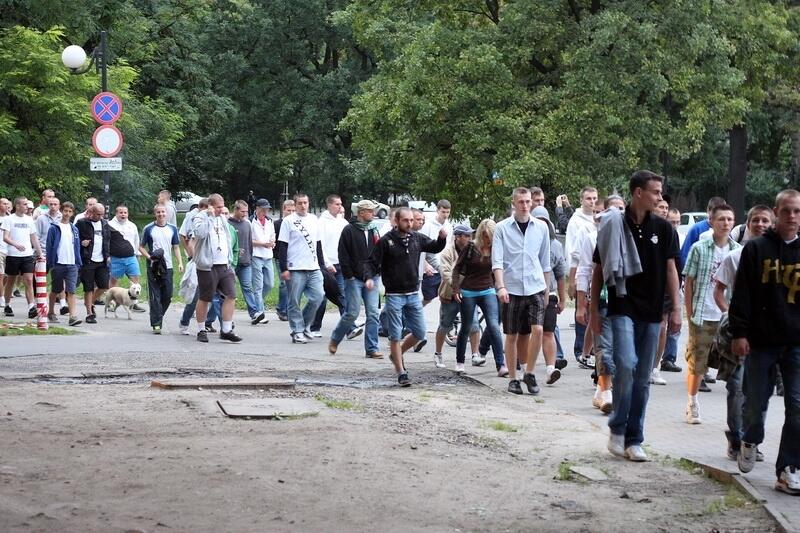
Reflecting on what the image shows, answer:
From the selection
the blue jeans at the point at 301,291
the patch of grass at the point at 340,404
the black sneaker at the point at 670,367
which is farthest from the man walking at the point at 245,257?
Result: the patch of grass at the point at 340,404

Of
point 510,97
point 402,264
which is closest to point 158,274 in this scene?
point 402,264

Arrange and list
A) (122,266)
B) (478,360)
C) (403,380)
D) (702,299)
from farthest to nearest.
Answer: (122,266) < (478,360) < (403,380) < (702,299)

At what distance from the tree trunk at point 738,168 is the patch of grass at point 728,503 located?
36178 millimetres

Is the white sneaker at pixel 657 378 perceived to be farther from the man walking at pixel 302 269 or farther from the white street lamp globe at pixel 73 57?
the white street lamp globe at pixel 73 57

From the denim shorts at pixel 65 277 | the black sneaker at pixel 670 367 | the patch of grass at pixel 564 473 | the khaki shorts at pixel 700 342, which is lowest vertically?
the patch of grass at pixel 564 473

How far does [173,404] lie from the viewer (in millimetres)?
10242

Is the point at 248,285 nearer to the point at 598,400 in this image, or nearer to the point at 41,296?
the point at 41,296

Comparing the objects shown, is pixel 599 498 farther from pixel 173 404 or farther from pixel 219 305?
pixel 219 305

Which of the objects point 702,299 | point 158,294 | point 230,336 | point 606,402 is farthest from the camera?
point 158,294

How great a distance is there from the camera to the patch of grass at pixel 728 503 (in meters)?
7.30

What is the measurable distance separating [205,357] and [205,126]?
44.2 metres

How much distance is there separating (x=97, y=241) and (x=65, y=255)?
0.66 metres

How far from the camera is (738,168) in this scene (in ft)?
141

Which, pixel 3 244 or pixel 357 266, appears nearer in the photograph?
pixel 357 266
